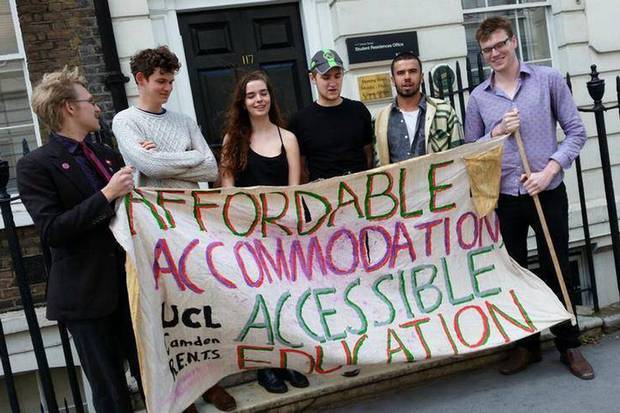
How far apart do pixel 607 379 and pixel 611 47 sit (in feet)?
14.7

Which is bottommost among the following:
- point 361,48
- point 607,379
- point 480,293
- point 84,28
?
point 607,379

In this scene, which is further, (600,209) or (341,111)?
(600,209)

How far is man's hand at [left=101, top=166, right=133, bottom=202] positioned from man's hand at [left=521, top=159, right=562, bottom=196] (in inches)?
83.5

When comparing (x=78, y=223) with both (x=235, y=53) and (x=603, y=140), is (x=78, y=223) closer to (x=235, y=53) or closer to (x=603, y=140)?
(x=603, y=140)

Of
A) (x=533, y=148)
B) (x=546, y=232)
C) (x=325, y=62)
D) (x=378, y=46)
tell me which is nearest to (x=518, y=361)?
(x=546, y=232)

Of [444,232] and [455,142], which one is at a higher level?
[455,142]

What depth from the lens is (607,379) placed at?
3.36 metres

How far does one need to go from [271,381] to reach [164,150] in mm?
1433

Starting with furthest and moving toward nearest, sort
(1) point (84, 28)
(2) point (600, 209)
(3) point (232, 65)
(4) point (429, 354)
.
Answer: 1. (2) point (600, 209)
2. (3) point (232, 65)
3. (1) point (84, 28)
4. (4) point (429, 354)

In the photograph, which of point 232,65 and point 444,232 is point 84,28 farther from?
A: point 444,232

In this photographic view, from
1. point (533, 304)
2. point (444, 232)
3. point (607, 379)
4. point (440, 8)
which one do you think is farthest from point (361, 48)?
point (607, 379)

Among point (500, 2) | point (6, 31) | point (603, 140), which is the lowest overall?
point (603, 140)

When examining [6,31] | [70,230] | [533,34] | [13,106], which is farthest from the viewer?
[533,34]

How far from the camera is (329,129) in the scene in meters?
3.60
